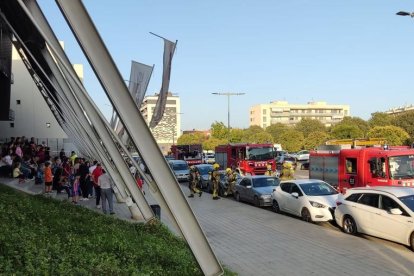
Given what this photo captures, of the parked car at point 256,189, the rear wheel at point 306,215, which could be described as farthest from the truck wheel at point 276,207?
the rear wheel at point 306,215

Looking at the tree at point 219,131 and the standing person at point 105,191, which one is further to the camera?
the tree at point 219,131

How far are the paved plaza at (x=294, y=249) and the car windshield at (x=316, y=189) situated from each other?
1233mm

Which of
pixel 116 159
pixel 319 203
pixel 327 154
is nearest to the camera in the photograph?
pixel 116 159

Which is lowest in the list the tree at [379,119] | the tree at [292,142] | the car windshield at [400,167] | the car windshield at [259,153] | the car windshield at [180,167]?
the car windshield at [180,167]

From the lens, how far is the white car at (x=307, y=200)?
583 inches

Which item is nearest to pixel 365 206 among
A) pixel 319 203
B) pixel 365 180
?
pixel 319 203

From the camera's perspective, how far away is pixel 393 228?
11234 mm

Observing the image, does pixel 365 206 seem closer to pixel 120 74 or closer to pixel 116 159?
pixel 116 159

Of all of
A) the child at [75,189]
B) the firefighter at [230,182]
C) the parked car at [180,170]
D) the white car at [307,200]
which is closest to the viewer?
the white car at [307,200]

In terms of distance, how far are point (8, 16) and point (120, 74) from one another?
8461mm

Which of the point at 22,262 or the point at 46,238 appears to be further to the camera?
the point at 46,238

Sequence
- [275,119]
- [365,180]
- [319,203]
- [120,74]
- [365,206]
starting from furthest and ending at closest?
[275,119], [365,180], [319,203], [365,206], [120,74]

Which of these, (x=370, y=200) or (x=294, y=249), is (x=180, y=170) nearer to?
(x=370, y=200)

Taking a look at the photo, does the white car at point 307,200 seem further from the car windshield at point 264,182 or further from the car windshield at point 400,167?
the car windshield at point 264,182
